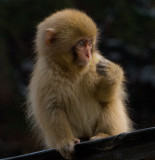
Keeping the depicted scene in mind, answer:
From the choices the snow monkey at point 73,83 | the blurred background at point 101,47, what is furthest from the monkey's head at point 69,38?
the blurred background at point 101,47

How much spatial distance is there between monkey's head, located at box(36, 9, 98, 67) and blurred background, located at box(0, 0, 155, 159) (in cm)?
356

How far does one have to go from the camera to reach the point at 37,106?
5016mm

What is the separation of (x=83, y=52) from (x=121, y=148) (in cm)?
152

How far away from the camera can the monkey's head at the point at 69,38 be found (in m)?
5.04

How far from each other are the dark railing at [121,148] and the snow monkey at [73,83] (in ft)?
3.01

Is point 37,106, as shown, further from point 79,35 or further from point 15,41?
point 15,41

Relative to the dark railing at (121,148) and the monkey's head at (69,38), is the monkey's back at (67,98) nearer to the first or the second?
the monkey's head at (69,38)

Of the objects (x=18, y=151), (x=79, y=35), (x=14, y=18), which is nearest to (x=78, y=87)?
(x=79, y=35)

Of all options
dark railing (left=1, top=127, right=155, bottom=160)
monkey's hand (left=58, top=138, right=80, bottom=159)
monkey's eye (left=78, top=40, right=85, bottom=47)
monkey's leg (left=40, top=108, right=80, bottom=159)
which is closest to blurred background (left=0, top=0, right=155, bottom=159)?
monkey's eye (left=78, top=40, right=85, bottom=47)

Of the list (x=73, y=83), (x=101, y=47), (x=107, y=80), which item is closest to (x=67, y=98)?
(x=73, y=83)

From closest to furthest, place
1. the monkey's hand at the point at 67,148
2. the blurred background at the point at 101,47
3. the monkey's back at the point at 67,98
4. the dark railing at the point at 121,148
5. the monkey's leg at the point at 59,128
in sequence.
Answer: the dark railing at the point at 121,148 < the monkey's hand at the point at 67,148 < the monkey's leg at the point at 59,128 < the monkey's back at the point at 67,98 < the blurred background at the point at 101,47

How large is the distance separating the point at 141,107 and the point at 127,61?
1005mm

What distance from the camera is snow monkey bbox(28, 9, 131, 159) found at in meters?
4.90

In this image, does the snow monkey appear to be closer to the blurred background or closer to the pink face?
the pink face
